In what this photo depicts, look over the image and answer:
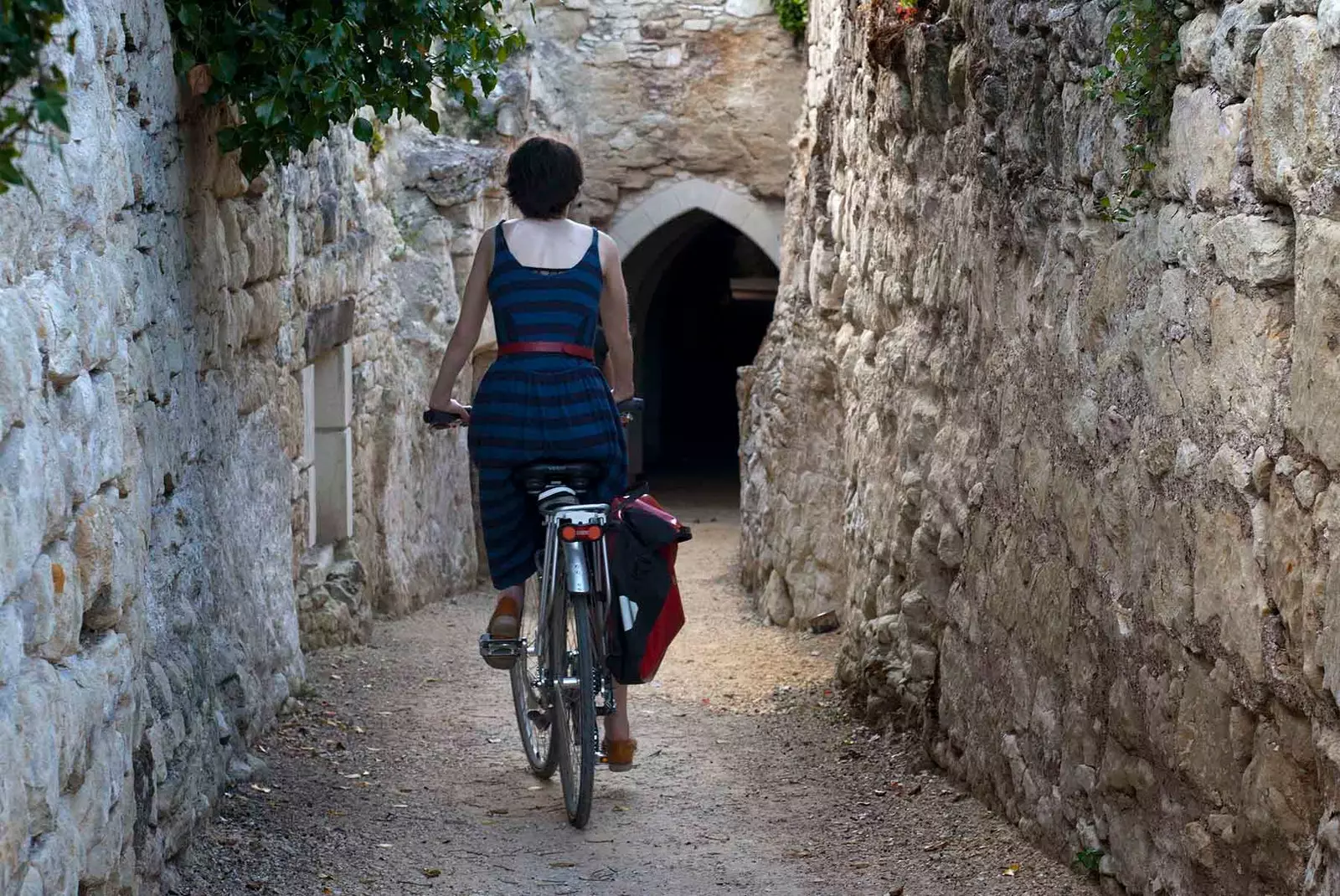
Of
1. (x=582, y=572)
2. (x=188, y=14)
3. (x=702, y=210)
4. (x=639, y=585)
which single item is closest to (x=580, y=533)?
(x=582, y=572)

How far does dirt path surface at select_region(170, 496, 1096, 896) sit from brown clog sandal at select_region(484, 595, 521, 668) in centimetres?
38

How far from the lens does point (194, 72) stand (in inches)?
144

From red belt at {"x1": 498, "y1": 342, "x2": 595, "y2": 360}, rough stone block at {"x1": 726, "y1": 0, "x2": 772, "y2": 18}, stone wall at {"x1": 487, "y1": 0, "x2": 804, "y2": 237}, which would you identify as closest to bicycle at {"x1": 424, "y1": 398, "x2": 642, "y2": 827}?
red belt at {"x1": 498, "y1": 342, "x2": 595, "y2": 360}

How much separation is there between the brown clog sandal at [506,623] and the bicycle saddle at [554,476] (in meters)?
0.34

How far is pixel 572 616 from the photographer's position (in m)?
3.82

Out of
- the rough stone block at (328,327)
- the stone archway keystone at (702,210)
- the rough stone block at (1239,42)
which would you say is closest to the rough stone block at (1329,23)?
the rough stone block at (1239,42)

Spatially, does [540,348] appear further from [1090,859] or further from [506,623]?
[1090,859]

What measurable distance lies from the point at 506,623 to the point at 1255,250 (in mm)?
2188

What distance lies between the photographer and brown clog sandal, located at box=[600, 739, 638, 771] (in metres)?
3.92

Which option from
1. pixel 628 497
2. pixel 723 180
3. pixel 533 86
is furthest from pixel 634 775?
pixel 723 180

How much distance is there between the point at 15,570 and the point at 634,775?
253 centimetres

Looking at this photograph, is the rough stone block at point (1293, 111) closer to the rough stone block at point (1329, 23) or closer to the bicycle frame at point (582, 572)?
the rough stone block at point (1329, 23)

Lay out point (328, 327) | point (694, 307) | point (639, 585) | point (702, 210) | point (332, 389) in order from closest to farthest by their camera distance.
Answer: point (639, 585), point (328, 327), point (332, 389), point (702, 210), point (694, 307)

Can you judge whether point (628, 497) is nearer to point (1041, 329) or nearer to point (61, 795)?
point (1041, 329)
